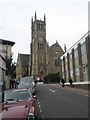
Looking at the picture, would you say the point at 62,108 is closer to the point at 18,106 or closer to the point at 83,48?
the point at 18,106

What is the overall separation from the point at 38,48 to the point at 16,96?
85.1 metres

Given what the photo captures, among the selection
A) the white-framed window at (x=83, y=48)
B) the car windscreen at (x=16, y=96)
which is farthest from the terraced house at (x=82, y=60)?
the car windscreen at (x=16, y=96)

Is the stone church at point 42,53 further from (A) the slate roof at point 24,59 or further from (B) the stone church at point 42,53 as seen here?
(A) the slate roof at point 24,59

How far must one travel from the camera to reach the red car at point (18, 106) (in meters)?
6.56

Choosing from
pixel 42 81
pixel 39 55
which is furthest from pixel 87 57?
pixel 39 55

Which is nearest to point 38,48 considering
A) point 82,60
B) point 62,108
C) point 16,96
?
point 82,60

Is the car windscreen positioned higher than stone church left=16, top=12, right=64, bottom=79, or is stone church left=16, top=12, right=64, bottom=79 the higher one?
stone church left=16, top=12, right=64, bottom=79

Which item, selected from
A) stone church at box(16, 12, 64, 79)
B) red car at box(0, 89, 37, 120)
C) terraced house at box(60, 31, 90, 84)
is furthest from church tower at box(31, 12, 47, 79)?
red car at box(0, 89, 37, 120)

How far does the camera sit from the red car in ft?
21.5

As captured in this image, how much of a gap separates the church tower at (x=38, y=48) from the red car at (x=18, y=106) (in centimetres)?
7888

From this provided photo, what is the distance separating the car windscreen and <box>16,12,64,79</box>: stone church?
79.2 metres

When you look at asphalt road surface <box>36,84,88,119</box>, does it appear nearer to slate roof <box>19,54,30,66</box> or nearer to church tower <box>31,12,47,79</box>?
church tower <box>31,12,47,79</box>

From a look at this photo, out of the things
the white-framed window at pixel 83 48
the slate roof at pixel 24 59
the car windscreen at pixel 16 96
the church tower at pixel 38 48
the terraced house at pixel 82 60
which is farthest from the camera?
the slate roof at pixel 24 59

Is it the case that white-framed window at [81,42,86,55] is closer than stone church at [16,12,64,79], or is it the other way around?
white-framed window at [81,42,86,55]
